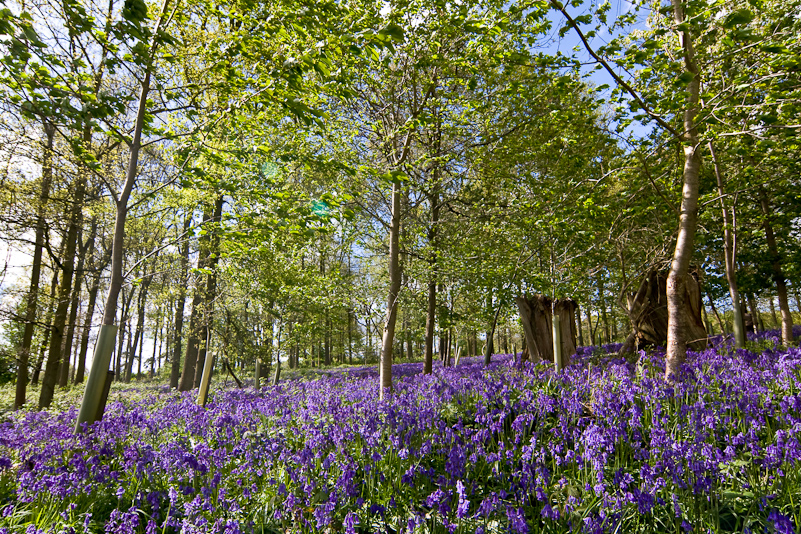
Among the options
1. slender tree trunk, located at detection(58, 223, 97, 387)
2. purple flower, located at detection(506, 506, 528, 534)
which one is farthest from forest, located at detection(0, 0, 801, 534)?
slender tree trunk, located at detection(58, 223, 97, 387)

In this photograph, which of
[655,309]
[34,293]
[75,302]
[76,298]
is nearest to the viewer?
[655,309]

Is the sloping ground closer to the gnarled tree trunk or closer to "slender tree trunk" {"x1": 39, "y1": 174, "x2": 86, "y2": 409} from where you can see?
the gnarled tree trunk

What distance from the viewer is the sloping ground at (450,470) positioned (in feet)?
8.36

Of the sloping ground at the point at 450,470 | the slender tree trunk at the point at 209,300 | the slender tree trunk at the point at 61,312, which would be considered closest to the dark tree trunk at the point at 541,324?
the sloping ground at the point at 450,470

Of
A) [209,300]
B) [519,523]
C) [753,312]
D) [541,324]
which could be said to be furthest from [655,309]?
[209,300]

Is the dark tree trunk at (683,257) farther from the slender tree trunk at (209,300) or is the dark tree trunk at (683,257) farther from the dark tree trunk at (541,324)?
the slender tree trunk at (209,300)

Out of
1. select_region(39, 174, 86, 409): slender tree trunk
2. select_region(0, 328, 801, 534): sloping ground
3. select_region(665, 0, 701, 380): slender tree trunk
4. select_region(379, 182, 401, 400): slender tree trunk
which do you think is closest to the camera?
select_region(0, 328, 801, 534): sloping ground

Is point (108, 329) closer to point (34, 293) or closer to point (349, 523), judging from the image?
point (349, 523)

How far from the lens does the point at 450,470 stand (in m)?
2.99

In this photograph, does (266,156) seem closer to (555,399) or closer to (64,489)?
(64,489)

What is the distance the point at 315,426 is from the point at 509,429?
2279mm

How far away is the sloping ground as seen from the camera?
8.36 ft

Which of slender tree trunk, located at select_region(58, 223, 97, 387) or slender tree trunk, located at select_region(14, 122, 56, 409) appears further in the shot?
slender tree trunk, located at select_region(58, 223, 97, 387)

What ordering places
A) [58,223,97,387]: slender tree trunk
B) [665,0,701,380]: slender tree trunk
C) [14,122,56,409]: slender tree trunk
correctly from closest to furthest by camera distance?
[665,0,701,380]: slender tree trunk, [14,122,56,409]: slender tree trunk, [58,223,97,387]: slender tree trunk
